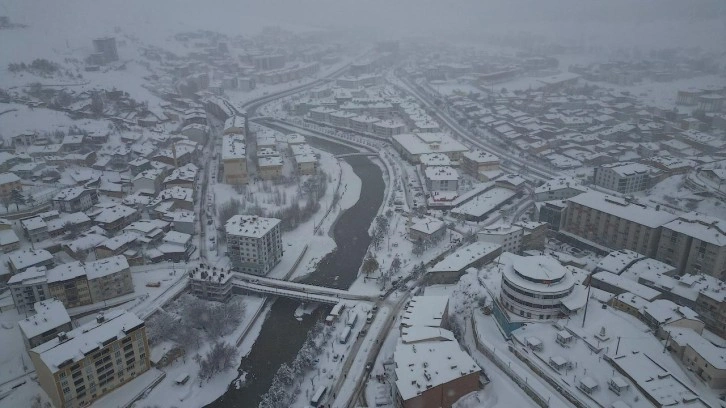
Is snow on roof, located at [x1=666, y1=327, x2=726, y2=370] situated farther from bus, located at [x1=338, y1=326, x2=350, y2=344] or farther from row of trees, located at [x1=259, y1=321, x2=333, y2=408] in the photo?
row of trees, located at [x1=259, y1=321, x2=333, y2=408]

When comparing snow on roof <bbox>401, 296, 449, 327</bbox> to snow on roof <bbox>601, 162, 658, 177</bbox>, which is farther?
snow on roof <bbox>601, 162, 658, 177</bbox>

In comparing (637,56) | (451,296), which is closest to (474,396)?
(451,296)

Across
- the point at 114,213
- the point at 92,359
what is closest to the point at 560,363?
the point at 92,359

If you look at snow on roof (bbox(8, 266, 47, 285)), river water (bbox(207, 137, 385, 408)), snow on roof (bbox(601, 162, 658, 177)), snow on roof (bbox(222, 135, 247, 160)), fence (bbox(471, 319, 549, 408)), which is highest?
snow on roof (bbox(222, 135, 247, 160))

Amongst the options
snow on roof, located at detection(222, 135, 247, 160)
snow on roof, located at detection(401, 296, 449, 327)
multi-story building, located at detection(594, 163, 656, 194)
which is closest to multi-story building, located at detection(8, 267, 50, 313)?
snow on roof, located at detection(401, 296, 449, 327)

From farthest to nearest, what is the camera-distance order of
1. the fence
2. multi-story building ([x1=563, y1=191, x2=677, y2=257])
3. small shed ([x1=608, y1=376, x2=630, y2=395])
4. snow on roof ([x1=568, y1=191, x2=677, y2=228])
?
1. snow on roof ([x1=568, y1=191, x2=677, y2=228])
2. multi-story building ([x1=563, y1=191, x2=677, y2=257])
3. the fence
4. small shed ([x1=608, y1=376, x2=630, y2=395])

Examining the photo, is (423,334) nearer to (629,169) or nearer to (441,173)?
(441,173)

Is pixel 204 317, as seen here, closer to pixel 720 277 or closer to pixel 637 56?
pixel 720 277
